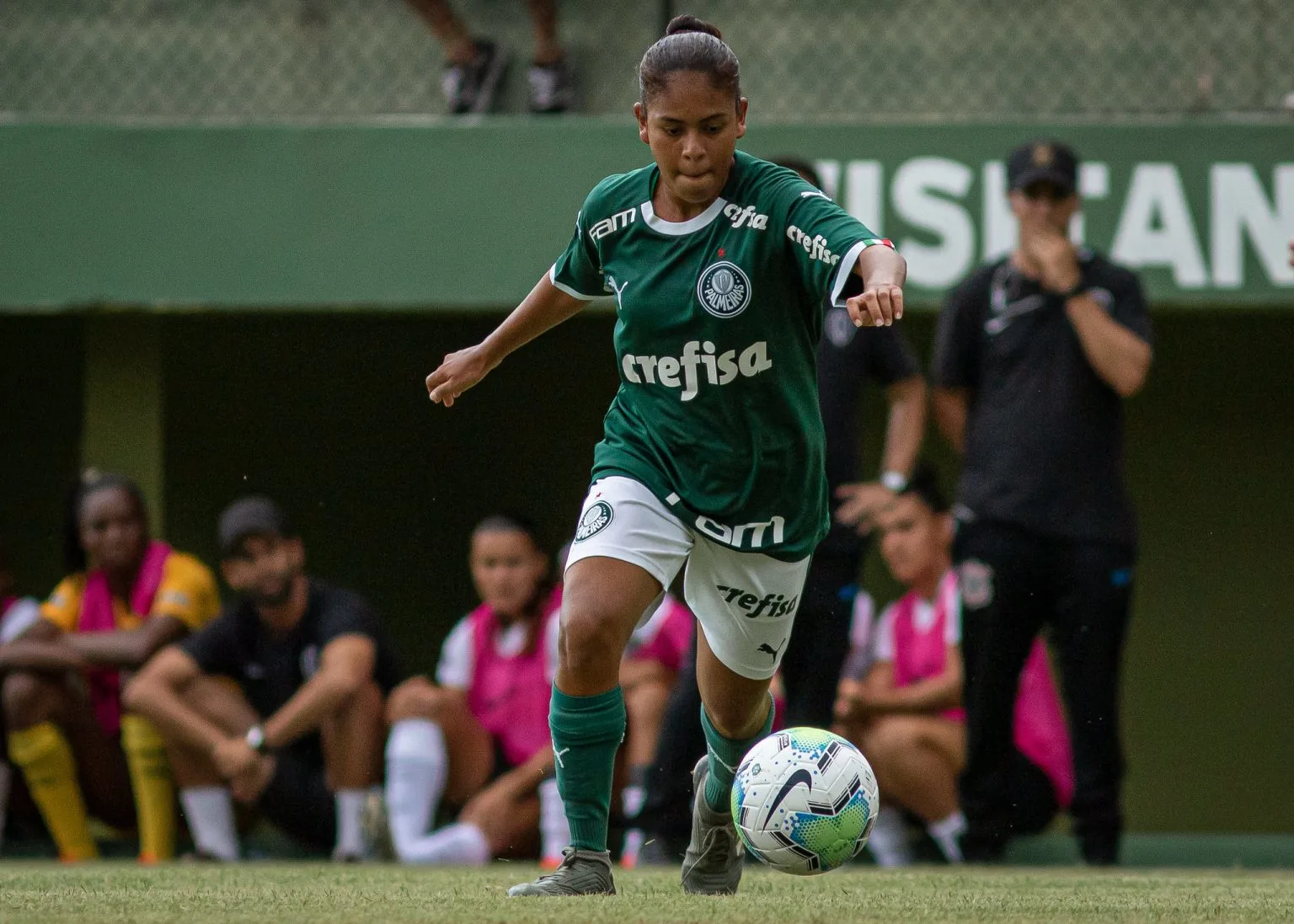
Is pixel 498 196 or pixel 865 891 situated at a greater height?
pixel 498 196

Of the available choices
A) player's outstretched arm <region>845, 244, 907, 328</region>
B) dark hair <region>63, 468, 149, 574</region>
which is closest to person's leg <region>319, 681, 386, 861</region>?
dark hair <region>63, 468, 149, 574</region>

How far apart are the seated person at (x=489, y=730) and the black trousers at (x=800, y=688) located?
78 cm

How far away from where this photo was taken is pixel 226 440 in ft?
29.7

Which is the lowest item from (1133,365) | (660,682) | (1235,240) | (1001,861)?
(1001,861)

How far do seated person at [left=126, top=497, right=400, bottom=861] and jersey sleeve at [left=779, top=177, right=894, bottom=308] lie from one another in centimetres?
356

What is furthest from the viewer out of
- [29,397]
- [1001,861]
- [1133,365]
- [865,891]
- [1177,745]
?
[29,397]

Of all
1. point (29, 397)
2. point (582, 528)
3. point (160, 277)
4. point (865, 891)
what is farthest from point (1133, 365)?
point (29, 397)

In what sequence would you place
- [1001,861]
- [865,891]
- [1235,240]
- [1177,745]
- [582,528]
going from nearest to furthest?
[582,528] < [865,891] < [1001,861] < [1235,240] < [1177,745]

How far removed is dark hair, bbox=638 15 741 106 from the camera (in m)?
4.29

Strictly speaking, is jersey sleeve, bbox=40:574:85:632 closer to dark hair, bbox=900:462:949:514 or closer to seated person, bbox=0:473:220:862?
seated person, bbox=0:473:220:862

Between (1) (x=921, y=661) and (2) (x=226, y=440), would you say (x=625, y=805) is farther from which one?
(2) (x=226, y=440)

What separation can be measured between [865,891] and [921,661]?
2794 mm

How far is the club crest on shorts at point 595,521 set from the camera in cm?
437

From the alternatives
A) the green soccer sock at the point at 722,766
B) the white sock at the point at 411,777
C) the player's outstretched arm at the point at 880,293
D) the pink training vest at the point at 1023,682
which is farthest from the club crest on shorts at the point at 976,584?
the player's outstretched arm at the point at 880,293
